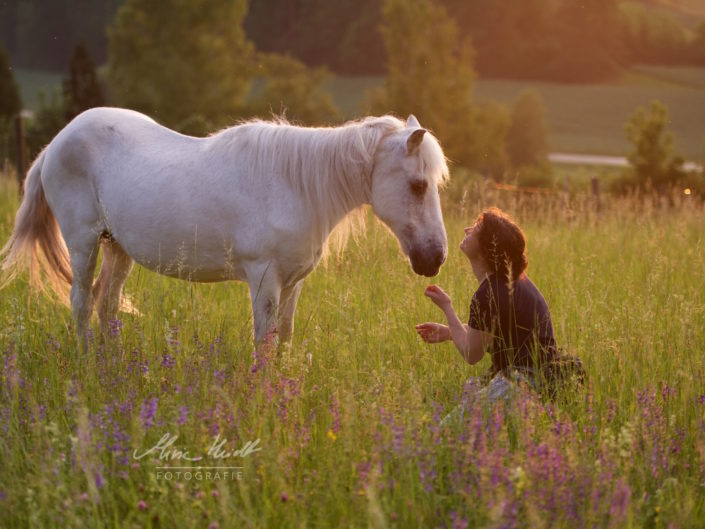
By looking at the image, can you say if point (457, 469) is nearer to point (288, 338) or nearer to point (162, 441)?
point (162, 441)

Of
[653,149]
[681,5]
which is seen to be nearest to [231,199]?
[653,149]

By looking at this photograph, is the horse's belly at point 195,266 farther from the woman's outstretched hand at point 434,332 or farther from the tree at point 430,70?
the tree at point 430,70

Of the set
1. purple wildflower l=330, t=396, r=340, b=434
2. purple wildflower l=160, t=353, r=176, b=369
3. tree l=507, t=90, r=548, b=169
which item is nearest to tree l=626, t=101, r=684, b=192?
purple wildflower l=160, t=353, r=176, b=369

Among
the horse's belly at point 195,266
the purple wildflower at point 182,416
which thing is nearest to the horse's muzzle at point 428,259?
the horse's belly at point 195,266

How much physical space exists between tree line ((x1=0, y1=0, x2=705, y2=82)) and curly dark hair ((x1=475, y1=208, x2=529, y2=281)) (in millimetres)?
56145

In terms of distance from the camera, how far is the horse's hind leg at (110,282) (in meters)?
5.06

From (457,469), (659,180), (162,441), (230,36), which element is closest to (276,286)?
(162,441)

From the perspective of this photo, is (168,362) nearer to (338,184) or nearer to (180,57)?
(338,184)

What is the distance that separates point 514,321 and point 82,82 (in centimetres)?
3275

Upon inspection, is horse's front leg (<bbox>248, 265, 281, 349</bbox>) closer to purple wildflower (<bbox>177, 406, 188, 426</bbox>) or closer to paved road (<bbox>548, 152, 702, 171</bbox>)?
purple wildflower (<bbox>177, 406, 188, 426</bbox>)

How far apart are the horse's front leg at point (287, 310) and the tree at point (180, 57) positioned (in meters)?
32.3

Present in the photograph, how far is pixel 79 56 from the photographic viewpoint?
32.9 meters

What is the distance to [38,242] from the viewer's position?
5.23 m

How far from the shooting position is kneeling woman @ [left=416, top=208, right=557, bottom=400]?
366 centimetres
